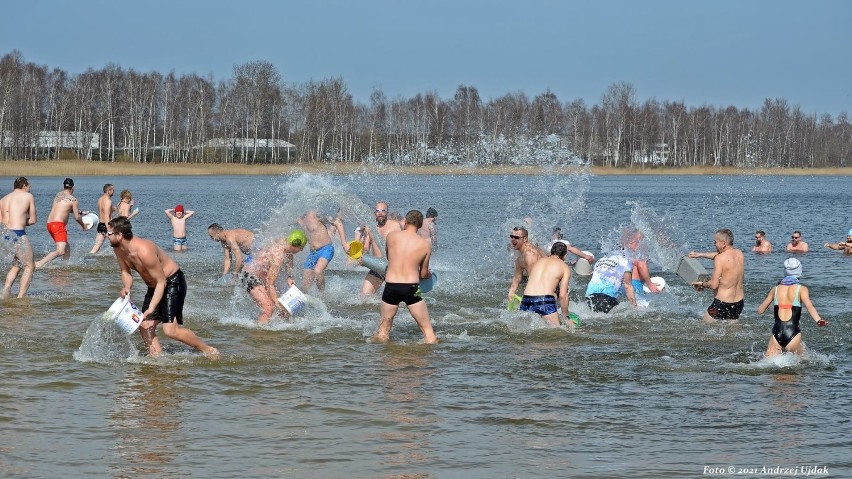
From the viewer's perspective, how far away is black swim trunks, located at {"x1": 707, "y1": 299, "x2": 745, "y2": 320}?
12422mm

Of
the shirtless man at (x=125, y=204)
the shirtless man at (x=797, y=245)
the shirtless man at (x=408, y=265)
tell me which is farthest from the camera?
the shirtless man at (x=797, y=245)

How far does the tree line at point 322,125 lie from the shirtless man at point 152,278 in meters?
75.0

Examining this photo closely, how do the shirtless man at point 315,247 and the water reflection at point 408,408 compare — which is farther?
the shirtless man at point 315,247

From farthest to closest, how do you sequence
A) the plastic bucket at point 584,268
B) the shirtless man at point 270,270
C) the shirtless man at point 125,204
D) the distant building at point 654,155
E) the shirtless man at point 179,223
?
the distant building at point 654,155 → the shirtless man at point 179,223 → the shirtless man at point 125,204 → the plastic bucket at point 584,268 → the shirtless man at point 270,270

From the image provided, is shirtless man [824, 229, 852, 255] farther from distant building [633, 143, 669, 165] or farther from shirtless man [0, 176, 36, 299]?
distant building [633, 143, 669, 165]

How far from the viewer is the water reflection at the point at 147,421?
6879 millimetres

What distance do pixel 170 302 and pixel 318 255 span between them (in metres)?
4.51

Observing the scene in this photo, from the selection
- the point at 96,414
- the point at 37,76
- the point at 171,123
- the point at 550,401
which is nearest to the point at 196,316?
the point at 96,414

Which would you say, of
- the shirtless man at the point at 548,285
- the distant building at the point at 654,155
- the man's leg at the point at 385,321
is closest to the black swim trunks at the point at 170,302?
the man's leg at the point at 385,321

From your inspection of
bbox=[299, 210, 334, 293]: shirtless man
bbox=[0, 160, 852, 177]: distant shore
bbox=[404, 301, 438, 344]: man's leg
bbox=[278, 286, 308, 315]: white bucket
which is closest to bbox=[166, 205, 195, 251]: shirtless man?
bbox=[299, 210, 334, 293]: shirtless man

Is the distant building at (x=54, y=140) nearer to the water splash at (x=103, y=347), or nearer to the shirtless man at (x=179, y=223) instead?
the shirtless man at (x=179, y=223)

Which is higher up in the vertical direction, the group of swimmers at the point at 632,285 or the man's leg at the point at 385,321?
the group of swimmers at the point at 632,285

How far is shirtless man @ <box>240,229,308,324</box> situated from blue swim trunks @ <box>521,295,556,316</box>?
8.55ft

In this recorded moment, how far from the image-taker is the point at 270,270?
38.0 feet
